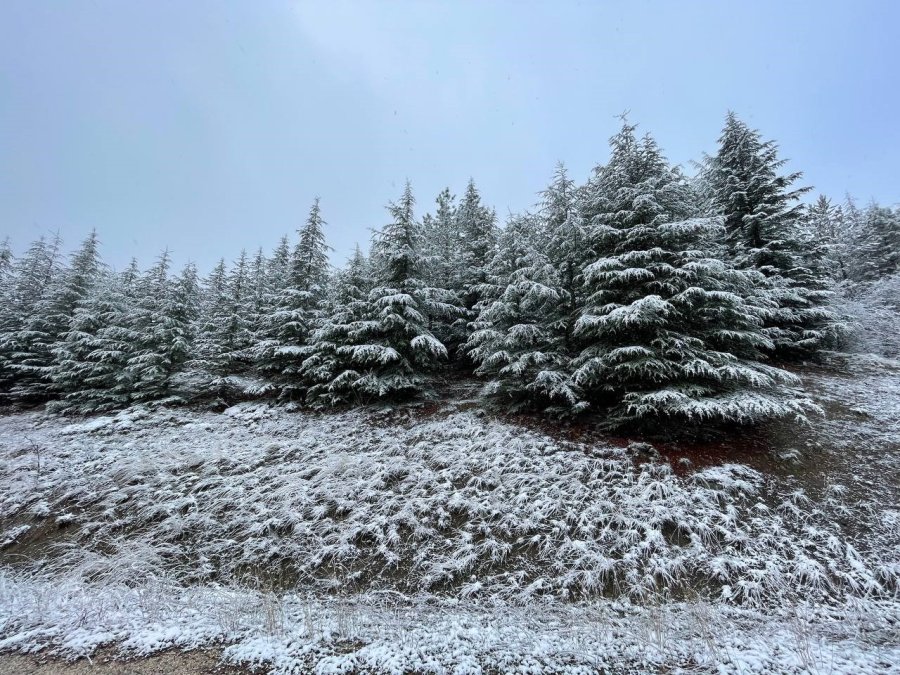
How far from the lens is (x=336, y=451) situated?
8.30 metres

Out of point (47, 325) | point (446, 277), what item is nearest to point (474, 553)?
point (446, 277)

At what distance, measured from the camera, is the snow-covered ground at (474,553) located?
3523 millimetres

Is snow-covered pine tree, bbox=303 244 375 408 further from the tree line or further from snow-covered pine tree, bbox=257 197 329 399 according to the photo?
snow-covered pine tree, bbox=257 197 329 399

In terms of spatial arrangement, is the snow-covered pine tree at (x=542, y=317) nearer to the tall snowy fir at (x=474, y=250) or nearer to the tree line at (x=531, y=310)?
the tree line at (x=531, y=310)

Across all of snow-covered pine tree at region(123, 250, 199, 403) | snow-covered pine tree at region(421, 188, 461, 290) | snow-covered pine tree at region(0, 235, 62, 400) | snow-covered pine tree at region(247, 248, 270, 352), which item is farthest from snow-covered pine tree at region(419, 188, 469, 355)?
snow-covered pine tree at region(0, 235, 62, 400)

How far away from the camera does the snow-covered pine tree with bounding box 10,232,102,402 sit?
14906 mm

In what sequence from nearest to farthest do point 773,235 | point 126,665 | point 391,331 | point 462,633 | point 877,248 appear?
point 126,665 < point 462,633 < point 391,331 < point 773,235 < point 877,248

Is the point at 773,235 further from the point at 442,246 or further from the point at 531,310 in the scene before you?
the point at 442,246

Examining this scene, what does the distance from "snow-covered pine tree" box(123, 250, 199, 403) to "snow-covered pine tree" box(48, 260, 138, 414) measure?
1.17 feet

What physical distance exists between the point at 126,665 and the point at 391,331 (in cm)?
838

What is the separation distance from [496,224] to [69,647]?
16096mm

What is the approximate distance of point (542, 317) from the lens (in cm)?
954

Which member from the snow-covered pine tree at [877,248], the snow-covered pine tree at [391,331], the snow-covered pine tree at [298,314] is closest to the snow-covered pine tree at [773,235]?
the snow-covered pine tree at [391,331]

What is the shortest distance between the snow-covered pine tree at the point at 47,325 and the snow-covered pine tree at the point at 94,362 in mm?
1111
